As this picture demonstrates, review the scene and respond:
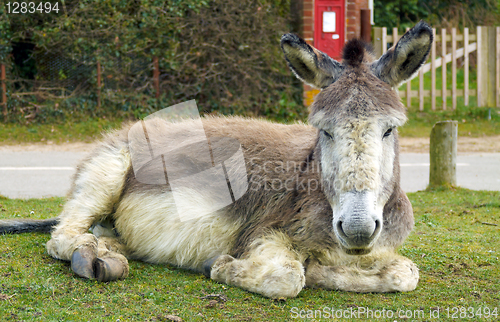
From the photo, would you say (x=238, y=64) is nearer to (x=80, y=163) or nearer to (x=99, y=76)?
(x=99, y=76)

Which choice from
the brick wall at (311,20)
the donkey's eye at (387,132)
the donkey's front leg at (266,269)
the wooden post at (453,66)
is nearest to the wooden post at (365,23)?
the brick wall at (311,20)

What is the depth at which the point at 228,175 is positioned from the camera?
168 inches

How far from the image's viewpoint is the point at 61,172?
29.8 ft

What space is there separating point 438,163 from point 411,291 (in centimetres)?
436

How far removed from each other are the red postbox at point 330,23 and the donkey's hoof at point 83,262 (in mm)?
10363

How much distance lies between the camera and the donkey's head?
120 inches

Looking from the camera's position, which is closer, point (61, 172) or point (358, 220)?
point (358, 220)

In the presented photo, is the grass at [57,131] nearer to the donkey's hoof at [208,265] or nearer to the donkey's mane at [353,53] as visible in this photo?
the donkey's hoof at [208,265]

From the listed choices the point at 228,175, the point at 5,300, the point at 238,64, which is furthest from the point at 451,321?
the point at 238,64

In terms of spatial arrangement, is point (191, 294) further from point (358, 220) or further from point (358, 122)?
point (358, 122)

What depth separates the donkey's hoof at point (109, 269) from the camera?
3.60 meters

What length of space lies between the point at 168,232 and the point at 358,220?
183 centimetres

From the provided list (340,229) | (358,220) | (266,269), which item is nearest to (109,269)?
(266,269)

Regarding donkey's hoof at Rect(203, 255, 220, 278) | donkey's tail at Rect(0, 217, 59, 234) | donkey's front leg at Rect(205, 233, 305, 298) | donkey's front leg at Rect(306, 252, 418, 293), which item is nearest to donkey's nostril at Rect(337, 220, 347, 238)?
donkey's front leg at Rect(205, 233, 305, 298)
